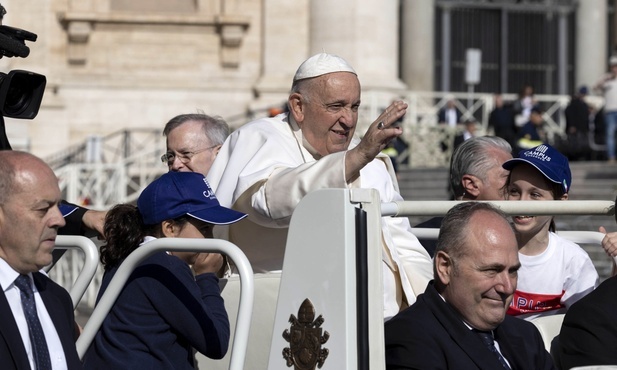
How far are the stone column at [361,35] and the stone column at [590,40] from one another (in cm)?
534

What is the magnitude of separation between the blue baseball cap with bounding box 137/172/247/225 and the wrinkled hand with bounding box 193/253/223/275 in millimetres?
156

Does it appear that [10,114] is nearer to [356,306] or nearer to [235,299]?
[235,299]

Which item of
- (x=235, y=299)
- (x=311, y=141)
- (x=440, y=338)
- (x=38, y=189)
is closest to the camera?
(x=38, y=189)

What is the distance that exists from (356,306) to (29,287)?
0.96 meters

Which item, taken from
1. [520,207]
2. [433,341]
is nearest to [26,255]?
[433,341]

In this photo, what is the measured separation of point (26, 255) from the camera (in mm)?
4086

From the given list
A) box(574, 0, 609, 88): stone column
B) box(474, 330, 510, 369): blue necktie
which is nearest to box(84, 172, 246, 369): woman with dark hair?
box(474, 330, 510, 369): blue necktie

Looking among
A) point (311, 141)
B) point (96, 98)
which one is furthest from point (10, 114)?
point (96, 98)

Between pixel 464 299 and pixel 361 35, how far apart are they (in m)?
19.9

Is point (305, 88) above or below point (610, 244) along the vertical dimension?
above

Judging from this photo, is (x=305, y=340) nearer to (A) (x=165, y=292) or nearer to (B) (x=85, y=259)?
(A) (x=165, y=292)

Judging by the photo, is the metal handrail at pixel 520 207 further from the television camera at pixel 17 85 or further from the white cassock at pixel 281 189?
the television camera at pixel 17 85

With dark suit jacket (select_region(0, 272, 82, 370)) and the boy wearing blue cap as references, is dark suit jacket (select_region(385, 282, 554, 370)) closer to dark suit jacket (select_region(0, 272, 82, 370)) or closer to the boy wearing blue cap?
dark suit jacket (select_region(0, 272, 82, 370))

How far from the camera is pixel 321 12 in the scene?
24.7m
